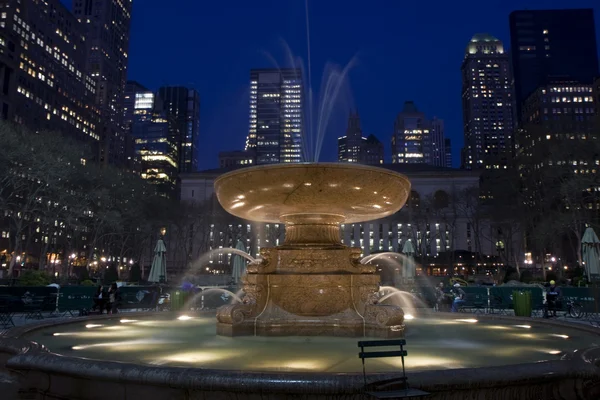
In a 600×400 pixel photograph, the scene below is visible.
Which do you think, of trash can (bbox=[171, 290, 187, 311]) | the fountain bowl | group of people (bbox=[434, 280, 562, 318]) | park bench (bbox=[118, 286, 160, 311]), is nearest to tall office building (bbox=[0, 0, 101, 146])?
park bench (bbox=[118, 286, 160, 311])

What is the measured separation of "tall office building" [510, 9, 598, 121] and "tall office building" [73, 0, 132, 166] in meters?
134

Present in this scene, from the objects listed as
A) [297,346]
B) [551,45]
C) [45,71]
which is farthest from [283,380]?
[551,45]

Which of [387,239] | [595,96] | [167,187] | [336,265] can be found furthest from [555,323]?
[167,187]

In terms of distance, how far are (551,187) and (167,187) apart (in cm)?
13014

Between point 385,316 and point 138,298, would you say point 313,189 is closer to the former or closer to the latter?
point 385,316

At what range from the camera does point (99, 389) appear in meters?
4.76

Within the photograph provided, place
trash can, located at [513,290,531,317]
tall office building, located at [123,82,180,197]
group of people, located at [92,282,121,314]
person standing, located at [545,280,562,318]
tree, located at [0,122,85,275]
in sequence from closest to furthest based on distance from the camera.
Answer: trash can, located at [513,290,531,317] → group of people, located at [92,282,121,314] → person standing, located at [545,280,562,318] → tree, located at [0,122,85,275] → tall office building, located at [123,82,180,197]

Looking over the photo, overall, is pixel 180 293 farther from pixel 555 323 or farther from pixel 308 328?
pixel 555 323

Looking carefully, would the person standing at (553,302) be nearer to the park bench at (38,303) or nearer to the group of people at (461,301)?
the group of people at (461,301)

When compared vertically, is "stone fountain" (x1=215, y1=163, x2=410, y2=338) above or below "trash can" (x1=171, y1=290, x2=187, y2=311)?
above

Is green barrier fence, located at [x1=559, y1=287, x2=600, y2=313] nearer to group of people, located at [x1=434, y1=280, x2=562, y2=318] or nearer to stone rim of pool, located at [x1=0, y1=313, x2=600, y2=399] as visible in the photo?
group of people, located at [x1=434, y1=280, x2=562, y2=318]

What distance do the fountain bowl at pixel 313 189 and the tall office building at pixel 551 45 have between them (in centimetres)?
18235

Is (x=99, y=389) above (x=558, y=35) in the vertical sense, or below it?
below

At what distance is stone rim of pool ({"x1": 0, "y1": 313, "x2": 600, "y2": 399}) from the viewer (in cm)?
419
